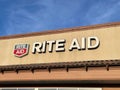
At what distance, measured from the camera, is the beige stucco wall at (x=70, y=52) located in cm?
2827

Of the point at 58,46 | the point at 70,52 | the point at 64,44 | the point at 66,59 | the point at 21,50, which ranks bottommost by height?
the point at 66,59

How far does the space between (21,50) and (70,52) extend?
21.9 feet

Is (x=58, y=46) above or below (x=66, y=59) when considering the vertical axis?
above

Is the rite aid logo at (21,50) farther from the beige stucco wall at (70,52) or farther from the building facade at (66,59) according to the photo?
the beige stucco wall at (70,52)

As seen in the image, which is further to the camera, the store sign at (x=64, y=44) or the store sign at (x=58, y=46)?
the store sign at (x=58, y=46)

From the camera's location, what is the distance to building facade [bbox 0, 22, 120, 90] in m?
27.2

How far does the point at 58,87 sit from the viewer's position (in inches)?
1133

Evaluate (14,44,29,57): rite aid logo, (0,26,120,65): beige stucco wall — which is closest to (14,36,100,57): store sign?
(14,44,29,57): rite aid logo

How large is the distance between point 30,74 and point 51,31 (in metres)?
5.58

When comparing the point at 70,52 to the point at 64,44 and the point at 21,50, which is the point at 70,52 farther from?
the point at 21,50

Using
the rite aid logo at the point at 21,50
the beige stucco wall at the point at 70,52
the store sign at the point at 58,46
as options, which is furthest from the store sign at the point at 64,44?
the rite aid logo at the point at 21,50

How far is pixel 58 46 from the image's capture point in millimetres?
31328

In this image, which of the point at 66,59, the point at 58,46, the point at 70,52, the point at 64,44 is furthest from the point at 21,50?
the point at 70,52

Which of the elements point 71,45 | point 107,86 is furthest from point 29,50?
point 107,86
